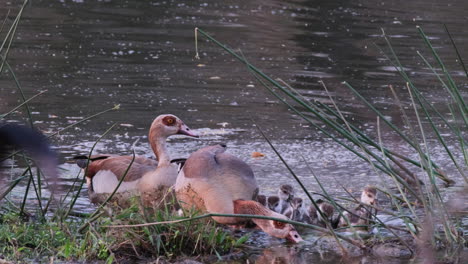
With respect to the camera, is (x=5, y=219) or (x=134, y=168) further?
(x=134, y=168)

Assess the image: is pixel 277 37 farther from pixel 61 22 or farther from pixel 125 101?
pixel 125 101

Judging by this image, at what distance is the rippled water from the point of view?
7742mm

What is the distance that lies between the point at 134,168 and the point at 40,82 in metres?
3.83

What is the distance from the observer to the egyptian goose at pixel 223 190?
5.49 metres

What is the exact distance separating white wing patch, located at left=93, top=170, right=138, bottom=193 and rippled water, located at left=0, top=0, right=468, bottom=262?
7.0 inches

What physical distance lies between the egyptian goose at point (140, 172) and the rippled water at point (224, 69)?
0.65 feet

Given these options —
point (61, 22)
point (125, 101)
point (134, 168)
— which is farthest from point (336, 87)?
point (61, 22)

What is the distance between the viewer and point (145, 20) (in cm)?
1455

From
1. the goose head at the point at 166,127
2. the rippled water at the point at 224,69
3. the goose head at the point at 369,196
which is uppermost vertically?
the goose head at the point at 166,127

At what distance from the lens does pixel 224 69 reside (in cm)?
1116

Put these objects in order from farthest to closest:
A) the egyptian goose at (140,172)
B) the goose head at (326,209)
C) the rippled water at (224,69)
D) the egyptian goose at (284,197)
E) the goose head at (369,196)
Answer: the rippled water at (224,69), the egyptian goose at (140,172), the egyptian goose at (284,197), the goose head at (326,209), the goose head at (369,196)

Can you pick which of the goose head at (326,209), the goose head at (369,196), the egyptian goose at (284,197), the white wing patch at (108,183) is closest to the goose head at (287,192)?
the egyptian goose at (284,197)

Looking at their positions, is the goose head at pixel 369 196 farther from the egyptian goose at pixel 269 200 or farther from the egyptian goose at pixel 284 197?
the egyptian goose at pixel 269 200

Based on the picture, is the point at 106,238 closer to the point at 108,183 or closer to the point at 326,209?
the point at 108,183
